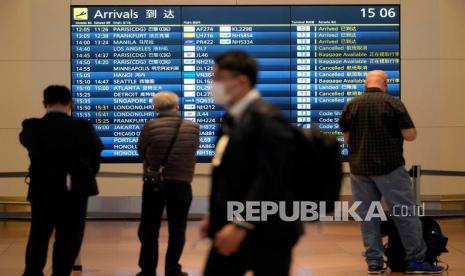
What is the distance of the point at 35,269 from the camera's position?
6.11 meters

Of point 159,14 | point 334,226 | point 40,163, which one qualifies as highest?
point 159,14

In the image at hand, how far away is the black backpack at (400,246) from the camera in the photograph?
7.62 metres

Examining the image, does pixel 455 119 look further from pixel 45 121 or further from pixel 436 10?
pixel 45 121

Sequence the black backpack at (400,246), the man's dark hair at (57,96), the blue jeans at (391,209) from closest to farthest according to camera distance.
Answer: the man's dark hair at (57,96) → the blue jeans at (391,209) → the black backpack at (400,246)

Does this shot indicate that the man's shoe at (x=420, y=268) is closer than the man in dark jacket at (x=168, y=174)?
No

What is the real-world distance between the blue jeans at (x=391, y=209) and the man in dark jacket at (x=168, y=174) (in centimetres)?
155

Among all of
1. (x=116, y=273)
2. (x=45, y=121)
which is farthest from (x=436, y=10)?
(x=45, y=121)

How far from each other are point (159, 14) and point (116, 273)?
4.44 metres

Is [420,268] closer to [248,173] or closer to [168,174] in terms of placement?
[168,174]

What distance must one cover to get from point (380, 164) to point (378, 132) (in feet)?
0.91

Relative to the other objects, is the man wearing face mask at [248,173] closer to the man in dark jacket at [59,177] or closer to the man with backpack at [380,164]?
the man in dark jacket at [59,177]

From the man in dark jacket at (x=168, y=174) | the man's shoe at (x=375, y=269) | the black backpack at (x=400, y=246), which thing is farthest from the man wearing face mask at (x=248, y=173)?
the black backpack at (x=400, y=246)

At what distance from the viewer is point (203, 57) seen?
11117 millimetres

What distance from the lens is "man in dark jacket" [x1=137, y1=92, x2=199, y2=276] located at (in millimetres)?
7086
